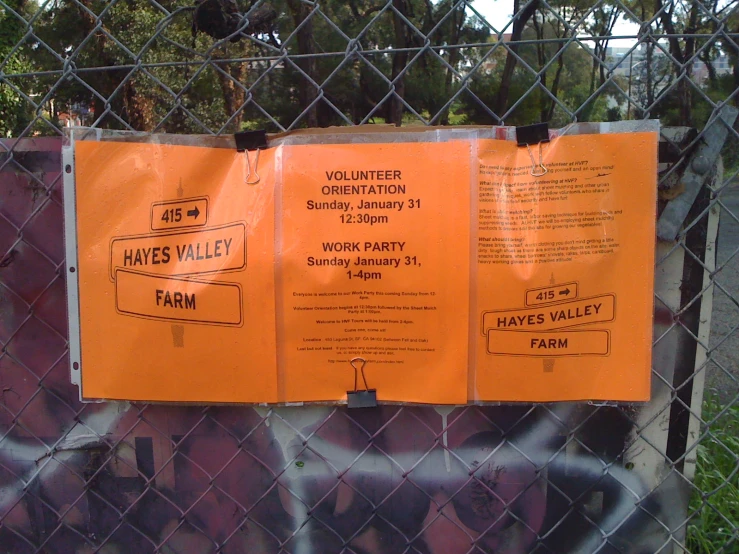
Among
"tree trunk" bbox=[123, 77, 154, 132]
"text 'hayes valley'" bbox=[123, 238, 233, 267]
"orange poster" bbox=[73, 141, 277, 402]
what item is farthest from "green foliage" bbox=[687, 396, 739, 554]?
"tree trunk" bbox=[123, 77, 154, 132]

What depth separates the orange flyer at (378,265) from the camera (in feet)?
4.48

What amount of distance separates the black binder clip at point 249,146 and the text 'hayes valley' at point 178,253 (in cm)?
14

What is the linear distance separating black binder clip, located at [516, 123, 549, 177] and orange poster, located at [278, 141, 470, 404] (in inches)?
4.7

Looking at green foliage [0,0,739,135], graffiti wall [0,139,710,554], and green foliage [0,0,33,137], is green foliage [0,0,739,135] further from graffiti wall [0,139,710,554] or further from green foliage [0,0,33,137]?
graffiti wall [0,139,710,554]

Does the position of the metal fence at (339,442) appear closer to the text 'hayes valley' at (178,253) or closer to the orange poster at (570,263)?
the orange poster at (570,263)

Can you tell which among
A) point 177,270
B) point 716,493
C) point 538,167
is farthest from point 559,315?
point 716,493

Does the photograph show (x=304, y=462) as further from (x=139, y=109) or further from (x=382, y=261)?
(x=139, y=109)

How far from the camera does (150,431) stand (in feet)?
5.20

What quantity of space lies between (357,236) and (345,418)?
435 millimetres

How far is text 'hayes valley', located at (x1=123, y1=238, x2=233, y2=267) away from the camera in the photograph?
1427 mm

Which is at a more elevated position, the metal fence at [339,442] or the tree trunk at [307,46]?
the tree trunk at [307,46]

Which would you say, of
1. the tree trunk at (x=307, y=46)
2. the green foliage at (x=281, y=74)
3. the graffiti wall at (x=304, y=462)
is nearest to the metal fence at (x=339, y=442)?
the graffiti wall at (x=304, y=462)

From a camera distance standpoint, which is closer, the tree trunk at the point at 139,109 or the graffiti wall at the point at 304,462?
the graffiti wall at the point at 304,462

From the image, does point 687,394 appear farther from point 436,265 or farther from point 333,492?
point 333,492
